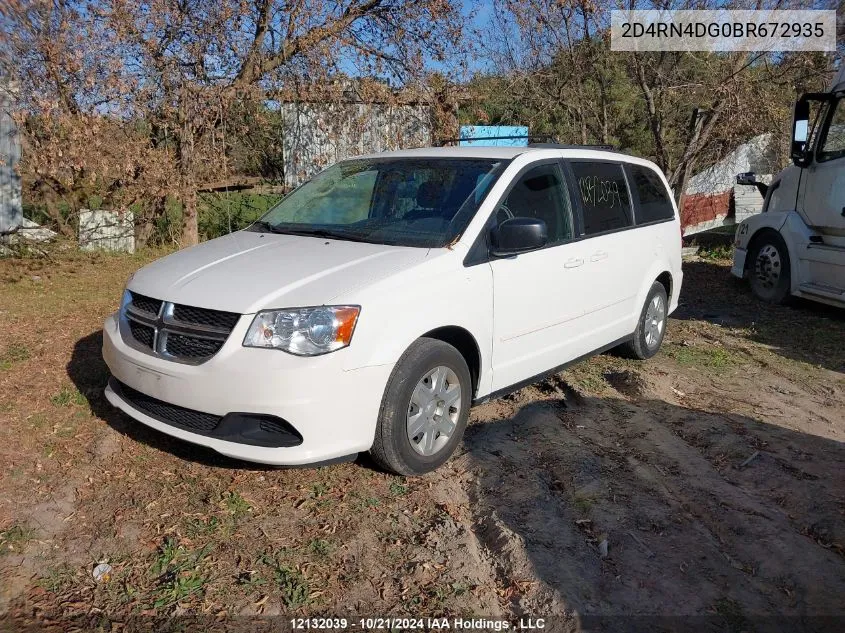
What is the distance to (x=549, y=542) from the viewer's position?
10.8ft

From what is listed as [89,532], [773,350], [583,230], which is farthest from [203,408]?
[773,350]

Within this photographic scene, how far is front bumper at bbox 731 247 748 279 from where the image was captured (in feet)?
30.7

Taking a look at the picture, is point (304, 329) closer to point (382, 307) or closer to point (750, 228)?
point (382, 307)

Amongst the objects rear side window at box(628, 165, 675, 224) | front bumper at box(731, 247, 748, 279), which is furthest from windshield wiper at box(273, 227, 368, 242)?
front bumper at box(731, 247, 748, 279)

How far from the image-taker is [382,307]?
3.49m

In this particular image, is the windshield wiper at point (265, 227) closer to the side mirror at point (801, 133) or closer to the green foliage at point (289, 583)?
the green foliage at point (289, 583)

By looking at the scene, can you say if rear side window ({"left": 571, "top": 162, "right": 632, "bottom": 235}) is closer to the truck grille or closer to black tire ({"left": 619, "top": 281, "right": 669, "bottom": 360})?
black tire ({"left": 619, "top": 281, "right": 669, "bottom": 360})

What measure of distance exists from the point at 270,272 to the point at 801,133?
6934 millimetres

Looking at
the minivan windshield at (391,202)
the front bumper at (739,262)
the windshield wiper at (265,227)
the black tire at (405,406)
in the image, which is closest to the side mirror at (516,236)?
the minivan windshield at (391,202)

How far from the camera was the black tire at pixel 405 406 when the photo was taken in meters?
3.56

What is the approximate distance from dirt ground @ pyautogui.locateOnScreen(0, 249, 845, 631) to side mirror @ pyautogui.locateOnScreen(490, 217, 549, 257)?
1.22 metres

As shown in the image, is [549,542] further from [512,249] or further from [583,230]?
[583,230]

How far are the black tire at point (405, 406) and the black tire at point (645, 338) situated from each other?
260cm

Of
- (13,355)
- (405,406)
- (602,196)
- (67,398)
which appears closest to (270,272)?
(405,406)
